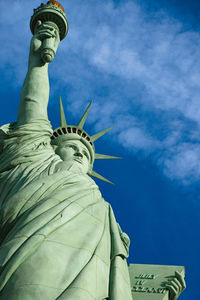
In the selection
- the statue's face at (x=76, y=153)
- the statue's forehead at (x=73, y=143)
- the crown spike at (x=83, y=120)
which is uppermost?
the crown spike at (x=83, y=120)

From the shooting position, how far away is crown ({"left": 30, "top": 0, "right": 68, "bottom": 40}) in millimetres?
13773

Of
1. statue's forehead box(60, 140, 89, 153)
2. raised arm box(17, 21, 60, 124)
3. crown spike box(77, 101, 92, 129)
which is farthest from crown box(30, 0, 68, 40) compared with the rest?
statue's forehead box(60, 140, 89, 153)

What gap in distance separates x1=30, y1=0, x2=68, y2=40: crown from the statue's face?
3788 millimetres

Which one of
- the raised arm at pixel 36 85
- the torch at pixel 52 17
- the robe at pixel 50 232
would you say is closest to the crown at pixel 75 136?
the raised arm at pixel 36 85

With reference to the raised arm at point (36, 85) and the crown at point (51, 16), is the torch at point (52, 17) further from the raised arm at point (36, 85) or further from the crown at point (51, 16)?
Answer: the raised arm at point (36, 85)

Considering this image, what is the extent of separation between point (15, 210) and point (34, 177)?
43.5 inches

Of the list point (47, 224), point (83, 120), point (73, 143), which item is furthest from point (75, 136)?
point (47, 224)

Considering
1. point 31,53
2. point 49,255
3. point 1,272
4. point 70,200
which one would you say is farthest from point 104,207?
point 31,53

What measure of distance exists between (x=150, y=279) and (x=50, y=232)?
12.5ft

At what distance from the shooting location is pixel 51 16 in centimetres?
1377

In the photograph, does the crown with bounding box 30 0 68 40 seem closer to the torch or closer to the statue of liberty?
the torch

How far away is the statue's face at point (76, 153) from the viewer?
37.1ft

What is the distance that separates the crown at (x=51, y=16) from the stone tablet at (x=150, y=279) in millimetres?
7116

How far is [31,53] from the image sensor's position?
41.1ft
